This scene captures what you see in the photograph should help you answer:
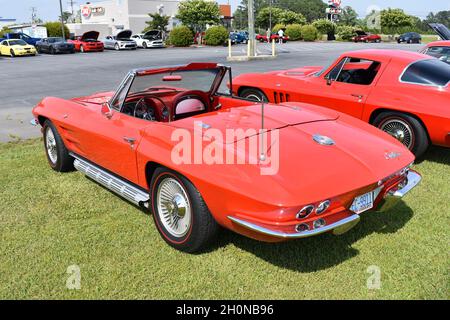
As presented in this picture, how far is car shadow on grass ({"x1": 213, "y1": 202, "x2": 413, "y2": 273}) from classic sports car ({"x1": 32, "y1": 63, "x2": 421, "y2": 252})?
469 mm

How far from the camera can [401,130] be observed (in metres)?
5.77

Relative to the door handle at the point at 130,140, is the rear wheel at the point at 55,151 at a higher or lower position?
lower

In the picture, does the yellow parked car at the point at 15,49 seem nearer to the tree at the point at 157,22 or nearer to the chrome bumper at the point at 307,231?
the tree at the point at 157,22

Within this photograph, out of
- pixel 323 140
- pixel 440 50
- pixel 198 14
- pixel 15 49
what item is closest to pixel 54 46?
pixel 15 49

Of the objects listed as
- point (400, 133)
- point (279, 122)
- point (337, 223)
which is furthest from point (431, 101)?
point (337, 223)

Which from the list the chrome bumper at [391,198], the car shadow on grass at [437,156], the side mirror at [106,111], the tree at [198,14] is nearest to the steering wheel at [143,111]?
the side mirror at [106,111]

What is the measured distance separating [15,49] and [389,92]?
30.6 metres

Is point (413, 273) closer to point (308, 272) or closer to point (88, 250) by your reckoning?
point (308, 272)

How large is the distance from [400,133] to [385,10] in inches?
2651

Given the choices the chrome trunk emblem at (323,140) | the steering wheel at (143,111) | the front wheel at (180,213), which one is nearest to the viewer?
the front wheel at (180,213)

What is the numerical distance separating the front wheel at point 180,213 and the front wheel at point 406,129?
11.3 feet

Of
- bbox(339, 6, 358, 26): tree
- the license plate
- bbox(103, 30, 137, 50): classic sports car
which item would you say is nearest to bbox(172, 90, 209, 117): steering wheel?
the license plate

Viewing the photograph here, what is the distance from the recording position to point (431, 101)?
5508 mm

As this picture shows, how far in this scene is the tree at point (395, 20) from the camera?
63.2 metres
